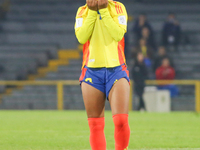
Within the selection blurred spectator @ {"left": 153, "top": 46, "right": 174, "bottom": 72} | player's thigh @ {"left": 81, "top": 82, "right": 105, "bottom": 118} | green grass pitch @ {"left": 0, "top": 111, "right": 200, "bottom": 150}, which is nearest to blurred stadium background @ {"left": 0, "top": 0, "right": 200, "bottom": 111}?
blurred spectator @ {"left": 153, "top": 46, "right": 174, "bottom": 72}

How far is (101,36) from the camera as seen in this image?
16.3 ft

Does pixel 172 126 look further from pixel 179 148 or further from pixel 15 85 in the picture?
A: pixel 15 85

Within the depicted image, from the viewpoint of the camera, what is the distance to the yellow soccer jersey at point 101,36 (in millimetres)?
4881

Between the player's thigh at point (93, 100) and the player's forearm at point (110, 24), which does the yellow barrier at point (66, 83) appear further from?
the player's forearm at point (110, 24)

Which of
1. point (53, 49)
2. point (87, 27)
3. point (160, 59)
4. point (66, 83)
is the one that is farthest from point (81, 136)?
point (53, 49)

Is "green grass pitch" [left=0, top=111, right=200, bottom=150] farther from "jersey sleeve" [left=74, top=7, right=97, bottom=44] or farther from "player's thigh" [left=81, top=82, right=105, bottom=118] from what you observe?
"jersey sleeve" [left=74, top=7, right=97, bottom=44]

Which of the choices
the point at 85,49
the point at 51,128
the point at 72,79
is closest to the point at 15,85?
the point at 72,79

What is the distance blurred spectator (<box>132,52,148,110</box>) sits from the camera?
631 inches

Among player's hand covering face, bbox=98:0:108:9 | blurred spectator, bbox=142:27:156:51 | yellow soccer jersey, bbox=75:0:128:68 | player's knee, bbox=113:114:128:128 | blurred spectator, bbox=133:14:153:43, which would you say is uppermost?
player's hand covering face, bbox=98:0:108:9

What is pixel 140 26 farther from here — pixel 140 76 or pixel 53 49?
pixel 53 49

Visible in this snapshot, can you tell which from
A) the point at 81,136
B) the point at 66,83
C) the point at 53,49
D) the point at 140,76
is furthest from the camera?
the point at 53,49

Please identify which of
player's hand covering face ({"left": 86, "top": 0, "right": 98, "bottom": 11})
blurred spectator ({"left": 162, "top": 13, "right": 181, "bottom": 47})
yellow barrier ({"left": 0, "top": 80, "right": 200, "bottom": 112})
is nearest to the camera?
player's hand covering face ({"left": 86, "top": 0, "right": 98, "bottom": 11})

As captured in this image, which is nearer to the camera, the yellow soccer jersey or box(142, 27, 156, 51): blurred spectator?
the yellow soccer jersey

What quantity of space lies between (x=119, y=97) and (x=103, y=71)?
32cm
